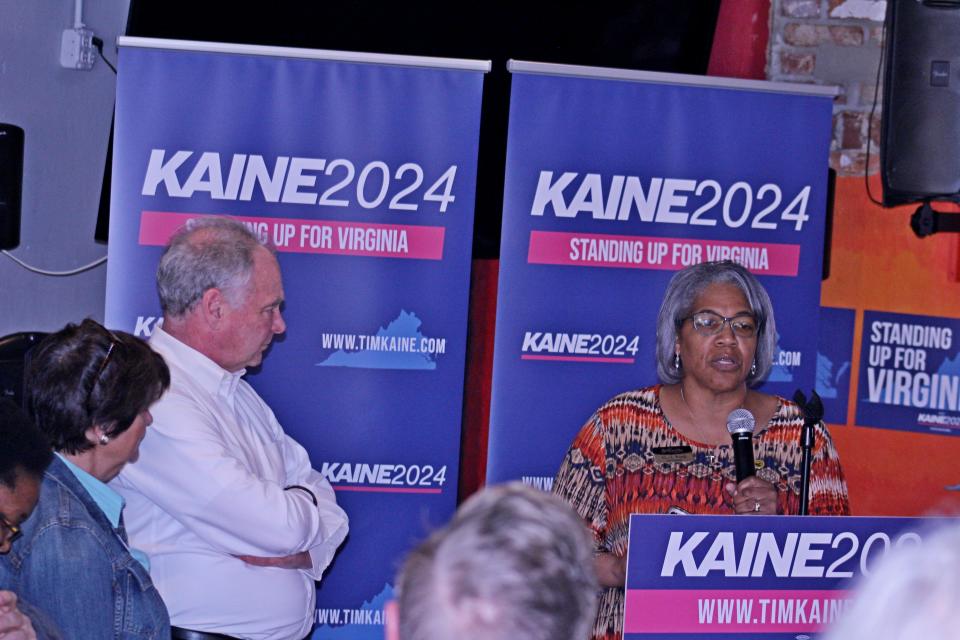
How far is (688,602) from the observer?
2.21 m

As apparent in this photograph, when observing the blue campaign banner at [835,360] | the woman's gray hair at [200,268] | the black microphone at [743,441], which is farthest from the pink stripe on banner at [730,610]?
the blue campaign banner at [835,360]

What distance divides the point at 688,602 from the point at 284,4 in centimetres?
352

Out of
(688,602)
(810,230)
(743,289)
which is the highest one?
(810,230)

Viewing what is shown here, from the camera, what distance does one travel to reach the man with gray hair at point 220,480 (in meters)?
2.72

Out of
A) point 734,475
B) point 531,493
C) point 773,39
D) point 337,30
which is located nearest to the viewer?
point 531,493

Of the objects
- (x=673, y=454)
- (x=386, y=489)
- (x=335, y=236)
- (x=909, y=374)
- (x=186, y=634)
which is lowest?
(x=186, y=634)

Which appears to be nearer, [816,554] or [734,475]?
[816,554]

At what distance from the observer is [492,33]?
5105 mm

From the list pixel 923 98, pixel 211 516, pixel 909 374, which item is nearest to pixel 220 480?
pixel 211 516

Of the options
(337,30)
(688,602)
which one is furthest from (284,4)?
(688,602)

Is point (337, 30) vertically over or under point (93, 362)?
over

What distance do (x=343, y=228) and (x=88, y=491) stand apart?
1781 mm

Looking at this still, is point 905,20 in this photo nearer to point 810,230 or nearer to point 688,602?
point 810,230

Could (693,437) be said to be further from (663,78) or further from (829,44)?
(829,44)
